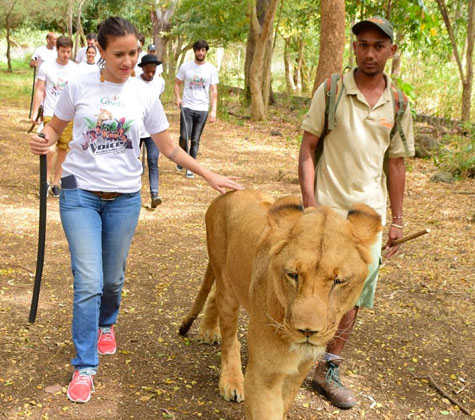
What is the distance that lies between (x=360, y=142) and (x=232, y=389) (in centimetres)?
172

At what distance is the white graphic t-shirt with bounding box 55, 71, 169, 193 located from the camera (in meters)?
3.64

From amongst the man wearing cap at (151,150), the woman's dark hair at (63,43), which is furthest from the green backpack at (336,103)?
the woman's dark hair at (63,43)

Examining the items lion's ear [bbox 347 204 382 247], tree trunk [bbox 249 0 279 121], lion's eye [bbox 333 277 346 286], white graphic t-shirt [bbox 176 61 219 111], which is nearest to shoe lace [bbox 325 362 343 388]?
lion's ear [bbox 347 204 382 247]

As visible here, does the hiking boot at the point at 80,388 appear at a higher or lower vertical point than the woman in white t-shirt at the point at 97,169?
lower

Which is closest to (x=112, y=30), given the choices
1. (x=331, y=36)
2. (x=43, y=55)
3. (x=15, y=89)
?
(x=331, y=36)

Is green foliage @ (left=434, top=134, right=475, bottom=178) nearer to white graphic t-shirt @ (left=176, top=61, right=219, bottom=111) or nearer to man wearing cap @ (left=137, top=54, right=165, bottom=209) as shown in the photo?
white graphic t-shirt @ (left=176, top=61, right=219, bottom=111)

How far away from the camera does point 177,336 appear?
482cm

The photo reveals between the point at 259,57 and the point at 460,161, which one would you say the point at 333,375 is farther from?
the point at 259,57

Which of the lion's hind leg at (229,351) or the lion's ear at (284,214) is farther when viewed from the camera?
the lion's hind leg at (229,351)

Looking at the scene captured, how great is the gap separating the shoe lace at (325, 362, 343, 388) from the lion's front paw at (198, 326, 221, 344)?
94 cm

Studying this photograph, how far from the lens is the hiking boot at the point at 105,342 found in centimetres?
439

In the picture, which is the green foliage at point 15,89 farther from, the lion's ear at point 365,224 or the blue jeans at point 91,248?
the lion's ear at point 365,224

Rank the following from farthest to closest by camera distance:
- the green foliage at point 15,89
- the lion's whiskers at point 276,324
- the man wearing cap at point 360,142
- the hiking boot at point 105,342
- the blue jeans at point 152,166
Answer: the green foliage at point 15,89 → the blue jeans at point 152,166 → the hiking boot at point 105,342 → the man wearing cap at point 360,142 → the lion's whiskers at point 276,324

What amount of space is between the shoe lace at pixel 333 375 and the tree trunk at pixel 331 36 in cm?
555
